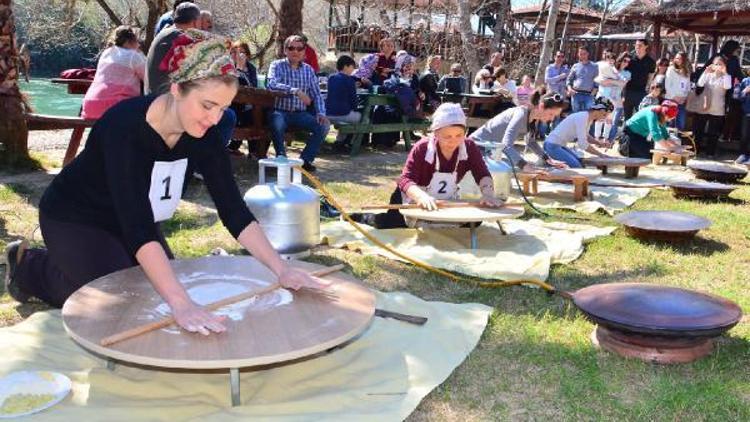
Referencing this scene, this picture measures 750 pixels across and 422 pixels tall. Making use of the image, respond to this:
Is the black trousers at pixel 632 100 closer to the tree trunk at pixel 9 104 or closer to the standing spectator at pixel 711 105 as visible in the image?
the standing spectator at pixel 711 105

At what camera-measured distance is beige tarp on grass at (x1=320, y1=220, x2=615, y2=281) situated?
13.3 feet

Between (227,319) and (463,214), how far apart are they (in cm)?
218

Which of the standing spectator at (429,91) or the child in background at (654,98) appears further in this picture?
the standing spectator at (429,91)

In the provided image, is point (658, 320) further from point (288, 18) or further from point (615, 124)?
point (615, 124)

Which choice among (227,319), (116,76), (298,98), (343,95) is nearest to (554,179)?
(298,98)

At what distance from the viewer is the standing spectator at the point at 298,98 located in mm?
7406

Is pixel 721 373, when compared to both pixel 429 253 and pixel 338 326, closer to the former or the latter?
pixel 338 326

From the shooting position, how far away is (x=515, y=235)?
4906 millimetres

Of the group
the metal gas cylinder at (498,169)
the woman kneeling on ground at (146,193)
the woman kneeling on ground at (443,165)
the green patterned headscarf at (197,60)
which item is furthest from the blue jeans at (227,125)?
the green patterned headscarf at (197,60)

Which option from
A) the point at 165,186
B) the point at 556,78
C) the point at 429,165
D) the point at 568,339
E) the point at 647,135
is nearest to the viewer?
the point at 165,186

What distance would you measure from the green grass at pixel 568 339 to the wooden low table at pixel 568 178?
3.12 feet

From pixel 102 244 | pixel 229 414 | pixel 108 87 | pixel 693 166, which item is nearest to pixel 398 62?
pixel 693 166

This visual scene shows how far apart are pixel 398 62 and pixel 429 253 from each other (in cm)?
660

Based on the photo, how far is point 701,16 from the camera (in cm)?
1271
